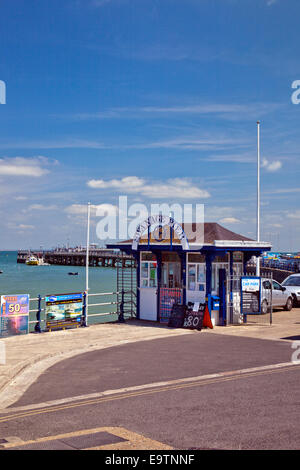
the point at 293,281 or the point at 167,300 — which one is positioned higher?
the point at 293,281

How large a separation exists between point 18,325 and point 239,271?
10.4 metres

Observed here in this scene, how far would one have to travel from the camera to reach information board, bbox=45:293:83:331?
20.9m

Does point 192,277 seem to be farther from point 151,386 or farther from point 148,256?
point 151,386

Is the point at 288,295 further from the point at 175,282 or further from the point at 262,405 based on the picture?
the point at 262,405

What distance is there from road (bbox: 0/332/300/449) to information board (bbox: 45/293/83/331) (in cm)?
461

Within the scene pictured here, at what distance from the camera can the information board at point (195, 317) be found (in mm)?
21594

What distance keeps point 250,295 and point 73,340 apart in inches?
326

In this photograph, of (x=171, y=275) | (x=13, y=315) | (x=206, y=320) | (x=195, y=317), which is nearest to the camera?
(x=13, y=315)

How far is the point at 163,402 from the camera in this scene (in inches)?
425

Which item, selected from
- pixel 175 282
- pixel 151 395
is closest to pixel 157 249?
pixel 175 282

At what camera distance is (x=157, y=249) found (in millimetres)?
23469

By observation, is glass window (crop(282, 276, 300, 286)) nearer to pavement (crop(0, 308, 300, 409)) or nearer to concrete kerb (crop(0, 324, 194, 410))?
pavement (crop(0, 308, 300, 409))

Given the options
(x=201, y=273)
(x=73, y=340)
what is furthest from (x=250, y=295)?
(x=73, y=340)

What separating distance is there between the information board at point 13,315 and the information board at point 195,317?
6.53 meters
